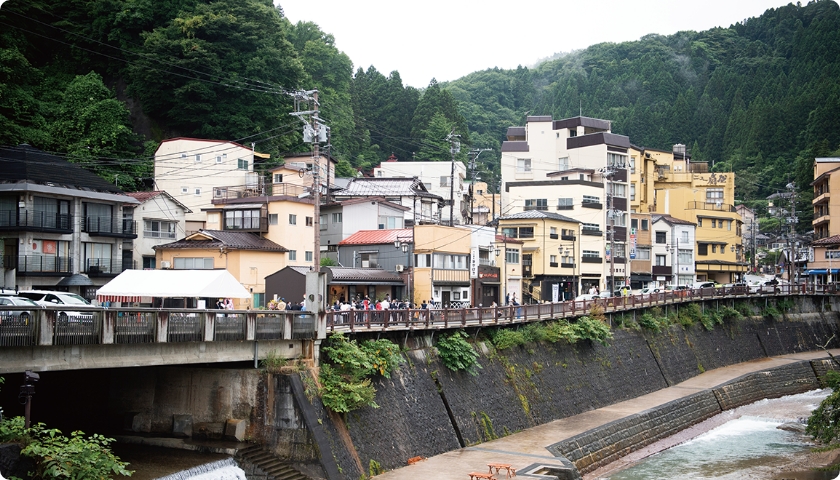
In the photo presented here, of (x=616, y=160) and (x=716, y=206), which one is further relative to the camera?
(x=716, y=206)

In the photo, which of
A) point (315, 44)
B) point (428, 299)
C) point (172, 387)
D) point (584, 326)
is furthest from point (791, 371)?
point (315, 44)

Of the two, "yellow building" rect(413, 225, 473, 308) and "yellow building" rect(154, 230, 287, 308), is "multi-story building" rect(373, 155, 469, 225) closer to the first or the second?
"yellow building" rect(413, 225, 473, 308)

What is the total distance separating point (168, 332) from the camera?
69.2 feet

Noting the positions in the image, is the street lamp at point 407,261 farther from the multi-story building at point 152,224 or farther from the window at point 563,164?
the window at point 563,164

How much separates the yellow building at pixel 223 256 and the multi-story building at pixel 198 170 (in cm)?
991

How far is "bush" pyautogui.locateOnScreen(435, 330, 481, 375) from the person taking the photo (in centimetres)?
3142

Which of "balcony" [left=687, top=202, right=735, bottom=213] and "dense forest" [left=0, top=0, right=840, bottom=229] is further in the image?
"balcony" [left=687, top=202, right=735, bottom=213]

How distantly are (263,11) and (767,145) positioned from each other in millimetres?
82109

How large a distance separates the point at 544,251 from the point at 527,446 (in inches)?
1466

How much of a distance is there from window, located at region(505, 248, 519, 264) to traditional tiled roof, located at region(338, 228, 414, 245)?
1386 centimetres

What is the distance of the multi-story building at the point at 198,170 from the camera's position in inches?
2109

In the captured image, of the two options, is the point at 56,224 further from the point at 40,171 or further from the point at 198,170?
the point at 198,170

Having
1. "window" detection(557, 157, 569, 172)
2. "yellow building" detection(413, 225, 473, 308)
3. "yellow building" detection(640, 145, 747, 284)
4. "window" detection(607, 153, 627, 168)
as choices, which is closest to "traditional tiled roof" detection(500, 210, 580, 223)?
"window" detection(607, 153, 627, 168)

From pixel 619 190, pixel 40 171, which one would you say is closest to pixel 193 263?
pixel 40 171
